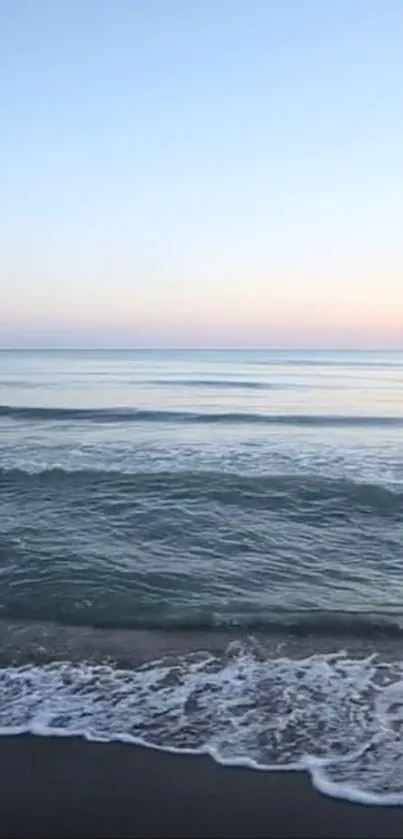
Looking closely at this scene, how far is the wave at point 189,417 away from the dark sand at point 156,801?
1598 centimetres

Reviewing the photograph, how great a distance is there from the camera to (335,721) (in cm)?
486

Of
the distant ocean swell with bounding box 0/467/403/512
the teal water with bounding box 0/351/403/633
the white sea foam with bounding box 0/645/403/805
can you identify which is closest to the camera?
the white sea foam with bounding box 0/645/403/805

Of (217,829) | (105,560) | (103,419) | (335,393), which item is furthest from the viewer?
(335,393)

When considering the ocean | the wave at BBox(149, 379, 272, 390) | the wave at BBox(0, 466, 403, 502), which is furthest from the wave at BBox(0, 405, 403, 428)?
the wave at BBox(149, 379, 272, 390)

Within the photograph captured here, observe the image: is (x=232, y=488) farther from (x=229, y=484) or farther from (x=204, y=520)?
(x=204, y=520)

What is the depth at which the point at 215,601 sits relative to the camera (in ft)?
23.7

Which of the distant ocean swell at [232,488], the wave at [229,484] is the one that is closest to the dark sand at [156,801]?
the distant ocean swell at [232,488]

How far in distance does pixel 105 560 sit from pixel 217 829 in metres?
5.11

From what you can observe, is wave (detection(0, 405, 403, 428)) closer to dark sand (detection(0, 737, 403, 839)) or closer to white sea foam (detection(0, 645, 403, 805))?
white sea foam (detection(0, 645, 403, 805))

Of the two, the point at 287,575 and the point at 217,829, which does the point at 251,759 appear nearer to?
the point at 217,829

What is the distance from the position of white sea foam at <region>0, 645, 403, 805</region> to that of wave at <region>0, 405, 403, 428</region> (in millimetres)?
14455

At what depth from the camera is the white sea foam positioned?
4.32 metres

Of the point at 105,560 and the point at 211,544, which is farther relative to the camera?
the point at 211,544

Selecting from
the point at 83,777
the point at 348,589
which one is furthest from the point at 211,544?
the point at 83,777
